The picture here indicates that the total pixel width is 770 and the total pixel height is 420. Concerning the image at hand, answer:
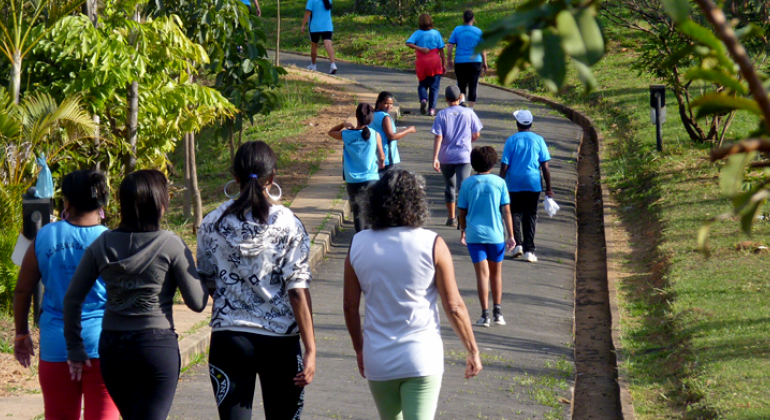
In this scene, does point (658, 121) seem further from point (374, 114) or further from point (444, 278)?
point (444, 278)

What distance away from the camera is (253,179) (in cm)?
389

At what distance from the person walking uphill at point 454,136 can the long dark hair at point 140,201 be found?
6380 millimetres

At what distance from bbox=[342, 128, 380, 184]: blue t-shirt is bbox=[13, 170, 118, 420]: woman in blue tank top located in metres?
5.01

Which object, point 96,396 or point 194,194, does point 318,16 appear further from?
point 96,396

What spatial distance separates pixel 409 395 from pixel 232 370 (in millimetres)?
804

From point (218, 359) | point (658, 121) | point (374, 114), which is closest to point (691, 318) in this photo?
point (374, 114)

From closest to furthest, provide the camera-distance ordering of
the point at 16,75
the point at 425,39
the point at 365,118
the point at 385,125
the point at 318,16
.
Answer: the point at 16,75 < the point at 365,118 < the point at 385,125 < the point at 425,39 < the point at 318,16

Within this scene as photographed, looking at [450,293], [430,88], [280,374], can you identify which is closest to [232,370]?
[280,374]

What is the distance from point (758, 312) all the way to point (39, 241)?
5.81 metres

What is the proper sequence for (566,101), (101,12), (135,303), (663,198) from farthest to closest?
(566,101)
(663,198)
(101,12)
(135,303)

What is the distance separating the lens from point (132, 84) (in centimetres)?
878

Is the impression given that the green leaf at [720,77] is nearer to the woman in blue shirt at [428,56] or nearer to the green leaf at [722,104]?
the green leaf at [722,104]

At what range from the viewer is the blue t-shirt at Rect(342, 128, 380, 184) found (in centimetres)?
888

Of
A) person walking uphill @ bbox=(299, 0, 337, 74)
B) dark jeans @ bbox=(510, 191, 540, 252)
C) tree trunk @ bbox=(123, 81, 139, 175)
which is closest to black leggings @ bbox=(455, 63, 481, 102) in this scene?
person walking uphill @ bbox=(299, 0, 337, 74)
